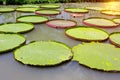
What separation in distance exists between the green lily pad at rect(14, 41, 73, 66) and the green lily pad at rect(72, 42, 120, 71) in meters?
0.15

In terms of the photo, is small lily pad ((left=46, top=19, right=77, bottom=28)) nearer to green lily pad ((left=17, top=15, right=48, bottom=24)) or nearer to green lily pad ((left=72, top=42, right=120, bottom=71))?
green lily pad ((left=17, top=15, right=48, bottom=24))

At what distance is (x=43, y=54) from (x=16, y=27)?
1.12m

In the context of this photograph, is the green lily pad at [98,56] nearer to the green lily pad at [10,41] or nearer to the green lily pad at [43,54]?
the green lily pad at [43,54]

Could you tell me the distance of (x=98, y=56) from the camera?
8.04 feet

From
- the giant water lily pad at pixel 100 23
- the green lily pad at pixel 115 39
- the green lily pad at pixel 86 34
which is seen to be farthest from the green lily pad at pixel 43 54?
the giant water lily pad at pixel 100 23

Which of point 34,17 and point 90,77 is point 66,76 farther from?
point 34,17

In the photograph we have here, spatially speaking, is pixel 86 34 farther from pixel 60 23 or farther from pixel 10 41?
pixel 10 41

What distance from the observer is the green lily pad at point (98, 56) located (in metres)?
2.23

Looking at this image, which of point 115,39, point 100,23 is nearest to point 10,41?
point 115,39

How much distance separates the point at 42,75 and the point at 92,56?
0.72 meters

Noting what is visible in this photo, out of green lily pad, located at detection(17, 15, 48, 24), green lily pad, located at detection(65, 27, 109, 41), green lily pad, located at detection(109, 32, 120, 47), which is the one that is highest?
green lily pad, located at detection(17, 15, 48, 24)

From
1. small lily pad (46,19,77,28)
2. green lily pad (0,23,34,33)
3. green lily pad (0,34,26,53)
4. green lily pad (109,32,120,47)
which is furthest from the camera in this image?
small lily pad (46,19,77,28)

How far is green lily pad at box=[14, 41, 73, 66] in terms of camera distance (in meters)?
2.26

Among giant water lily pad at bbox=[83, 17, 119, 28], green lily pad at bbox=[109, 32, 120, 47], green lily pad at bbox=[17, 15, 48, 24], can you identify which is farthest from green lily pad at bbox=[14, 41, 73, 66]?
giant water lily pad at bbox=[83, 17, 119, 28]
